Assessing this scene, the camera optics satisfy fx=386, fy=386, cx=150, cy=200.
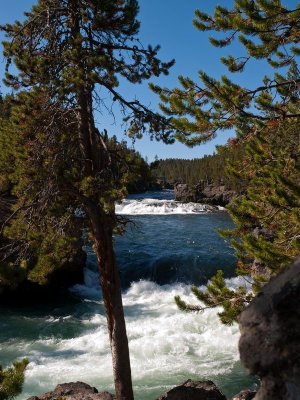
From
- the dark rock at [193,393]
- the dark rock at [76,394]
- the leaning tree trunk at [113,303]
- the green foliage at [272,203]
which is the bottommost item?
the dark rock at [76,394]

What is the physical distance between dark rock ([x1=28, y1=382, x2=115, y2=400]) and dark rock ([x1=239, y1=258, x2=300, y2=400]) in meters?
7.07

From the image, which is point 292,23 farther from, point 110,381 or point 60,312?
point 60,312

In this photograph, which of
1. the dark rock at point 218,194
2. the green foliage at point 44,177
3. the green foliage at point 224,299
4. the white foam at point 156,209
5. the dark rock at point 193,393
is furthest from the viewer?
the dark rock at point 218,194

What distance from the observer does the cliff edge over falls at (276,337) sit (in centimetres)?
266

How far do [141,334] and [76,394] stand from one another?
640cm

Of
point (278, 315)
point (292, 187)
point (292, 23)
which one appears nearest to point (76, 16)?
point (292, 23)

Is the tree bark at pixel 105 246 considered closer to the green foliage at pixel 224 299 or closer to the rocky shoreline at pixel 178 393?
the rocky shoreline at pixel 178 393

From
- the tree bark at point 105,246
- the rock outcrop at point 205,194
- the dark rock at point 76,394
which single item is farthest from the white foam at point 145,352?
the rock outcrop at point 205,194

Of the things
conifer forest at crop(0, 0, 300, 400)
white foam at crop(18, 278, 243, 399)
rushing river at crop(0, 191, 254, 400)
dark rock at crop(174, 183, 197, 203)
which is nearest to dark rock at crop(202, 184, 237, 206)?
dark rock at crop(174, 183, 197, 203)

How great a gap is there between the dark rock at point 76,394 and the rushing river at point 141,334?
2.06m

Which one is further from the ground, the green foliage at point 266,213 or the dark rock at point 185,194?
the dark rock at point 185,194

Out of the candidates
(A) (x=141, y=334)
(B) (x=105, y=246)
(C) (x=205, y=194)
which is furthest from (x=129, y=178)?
(C) (x=205, y=194)

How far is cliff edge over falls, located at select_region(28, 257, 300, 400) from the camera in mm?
2656

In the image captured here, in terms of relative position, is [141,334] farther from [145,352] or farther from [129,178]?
[129,178]
